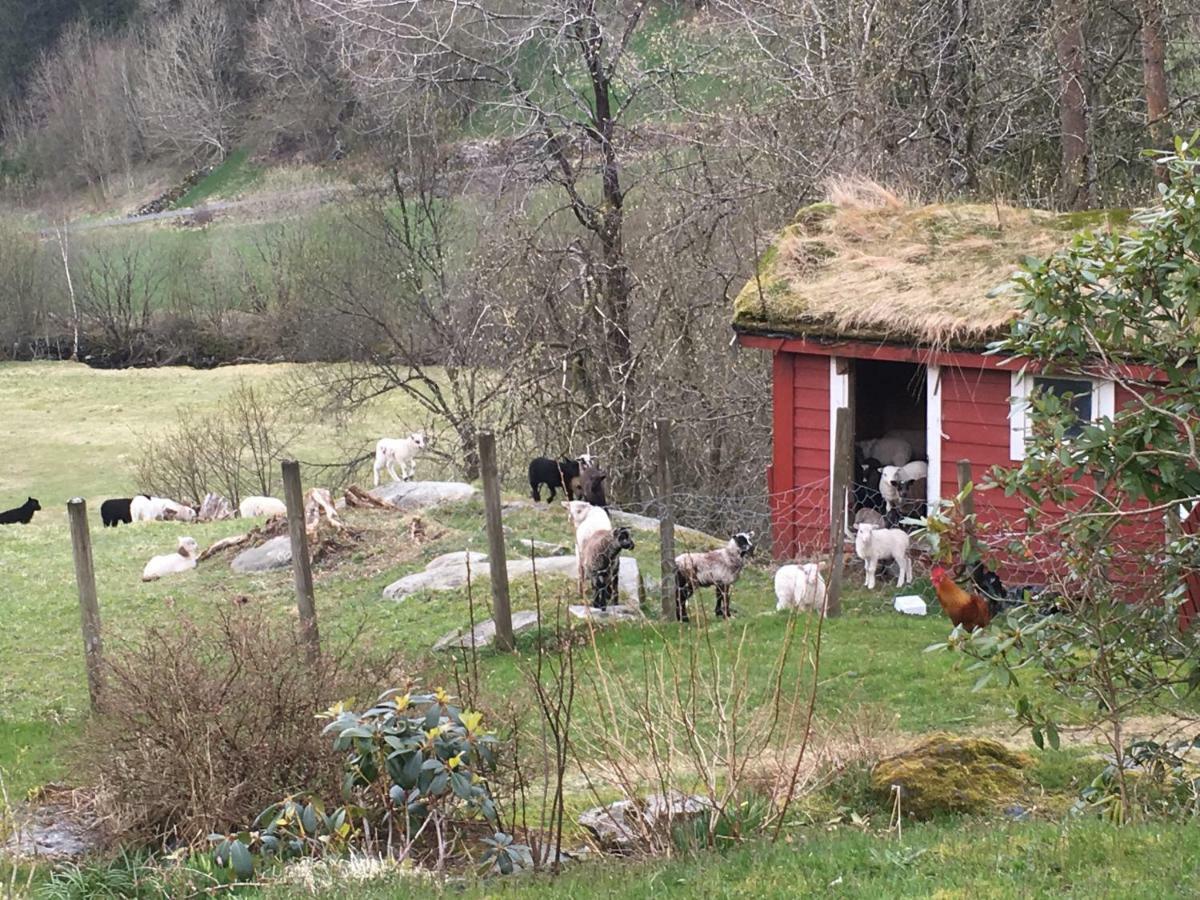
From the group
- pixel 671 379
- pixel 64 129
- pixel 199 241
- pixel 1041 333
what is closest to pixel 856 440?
pixel 671 379

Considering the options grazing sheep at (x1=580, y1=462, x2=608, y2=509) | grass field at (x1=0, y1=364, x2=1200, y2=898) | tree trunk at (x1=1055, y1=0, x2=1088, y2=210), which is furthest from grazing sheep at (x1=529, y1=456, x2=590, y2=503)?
tree trunk at (x1=1055, y1=0, x2=1088, y2=210)

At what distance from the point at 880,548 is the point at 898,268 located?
330 centimetres

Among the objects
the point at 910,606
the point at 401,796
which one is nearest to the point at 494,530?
the point at 910,606

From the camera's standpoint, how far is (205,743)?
301 inches

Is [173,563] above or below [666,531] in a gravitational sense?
below

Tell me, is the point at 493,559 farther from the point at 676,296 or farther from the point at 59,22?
the point at 59,22

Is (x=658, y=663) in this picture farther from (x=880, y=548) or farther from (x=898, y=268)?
(x=898, y=268)

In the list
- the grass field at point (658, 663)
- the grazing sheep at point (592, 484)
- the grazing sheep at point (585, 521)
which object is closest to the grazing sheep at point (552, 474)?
the grass field at point (658, 663)

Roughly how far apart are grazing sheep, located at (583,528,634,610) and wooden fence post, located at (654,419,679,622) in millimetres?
360

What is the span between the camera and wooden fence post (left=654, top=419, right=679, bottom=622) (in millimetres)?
13656

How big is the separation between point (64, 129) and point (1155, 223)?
8258 cm

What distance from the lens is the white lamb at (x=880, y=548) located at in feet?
48.6

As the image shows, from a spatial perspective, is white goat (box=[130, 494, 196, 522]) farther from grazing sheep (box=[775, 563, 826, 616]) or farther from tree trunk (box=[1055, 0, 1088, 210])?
tree trunk (box=[1055, 0, 1088, 210])

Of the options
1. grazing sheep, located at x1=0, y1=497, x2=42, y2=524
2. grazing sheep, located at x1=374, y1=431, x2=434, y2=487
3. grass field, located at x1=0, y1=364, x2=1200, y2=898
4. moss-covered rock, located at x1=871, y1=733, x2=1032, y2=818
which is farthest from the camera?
grazing sheep, located at x1=0, y1=497, x2=42, y2=524
